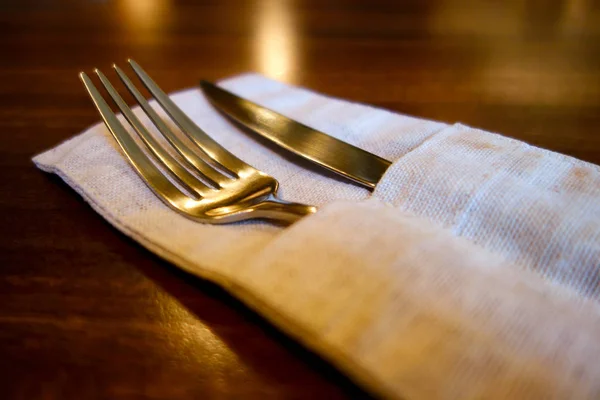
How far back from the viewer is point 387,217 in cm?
33

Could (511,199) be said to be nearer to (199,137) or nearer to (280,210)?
(280,210)

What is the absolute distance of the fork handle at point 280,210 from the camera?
0.37 metres

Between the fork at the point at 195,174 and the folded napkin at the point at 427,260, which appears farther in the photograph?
the fork at the point at 195,174

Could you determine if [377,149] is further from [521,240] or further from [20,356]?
[20,356]

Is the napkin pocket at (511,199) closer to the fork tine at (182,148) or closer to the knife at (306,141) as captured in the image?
the knife at (306,141)

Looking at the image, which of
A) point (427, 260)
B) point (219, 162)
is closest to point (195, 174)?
point (219, 162)

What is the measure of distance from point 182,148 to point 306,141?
0.12 metres

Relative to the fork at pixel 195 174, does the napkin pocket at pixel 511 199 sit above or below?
above

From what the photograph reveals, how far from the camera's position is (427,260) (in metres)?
0.29

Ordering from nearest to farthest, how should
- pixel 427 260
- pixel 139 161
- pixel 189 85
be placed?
1. pixel 427 260
2. pixel 139 161
3. pixel 189 85

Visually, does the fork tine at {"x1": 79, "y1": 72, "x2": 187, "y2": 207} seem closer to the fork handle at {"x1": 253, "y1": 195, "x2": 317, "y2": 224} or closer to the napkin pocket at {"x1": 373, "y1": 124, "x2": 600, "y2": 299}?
the fork handle at {"x1": 253, "y1": 195, "x2": 317, "y2": 224}

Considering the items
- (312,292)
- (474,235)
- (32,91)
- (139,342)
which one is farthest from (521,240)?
(32,91)

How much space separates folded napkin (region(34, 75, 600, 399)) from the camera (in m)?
0.25

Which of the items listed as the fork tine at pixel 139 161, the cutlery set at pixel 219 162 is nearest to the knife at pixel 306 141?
the cutlery set at pixel 219 162
